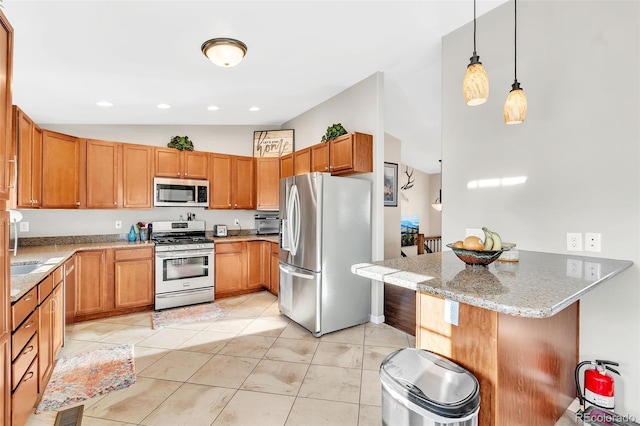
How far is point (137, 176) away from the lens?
4242 millimetres

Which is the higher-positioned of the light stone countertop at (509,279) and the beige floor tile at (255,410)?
the light stone countertop at (509,279)

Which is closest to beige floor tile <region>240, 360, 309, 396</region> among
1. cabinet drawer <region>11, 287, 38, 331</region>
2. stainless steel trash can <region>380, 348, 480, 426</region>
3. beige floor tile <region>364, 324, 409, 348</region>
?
beige floor tile <region>364, 324, 409, 348</region>

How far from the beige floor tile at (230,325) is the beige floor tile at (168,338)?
0.76ft

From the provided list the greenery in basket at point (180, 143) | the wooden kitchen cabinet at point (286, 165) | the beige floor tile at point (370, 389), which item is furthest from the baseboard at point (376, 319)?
the greenery in basket at point (180, 143)

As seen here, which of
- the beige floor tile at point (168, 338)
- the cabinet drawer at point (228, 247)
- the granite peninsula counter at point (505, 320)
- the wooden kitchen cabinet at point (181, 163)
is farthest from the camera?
the cabinet drawer at point (228, 247)

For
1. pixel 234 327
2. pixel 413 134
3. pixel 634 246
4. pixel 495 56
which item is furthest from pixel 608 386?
pixel 413 134

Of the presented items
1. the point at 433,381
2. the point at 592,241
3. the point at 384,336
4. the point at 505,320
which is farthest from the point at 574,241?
the point at 384,336

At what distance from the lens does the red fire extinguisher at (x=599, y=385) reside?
71.4 inches

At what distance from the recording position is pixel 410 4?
2.29 metres

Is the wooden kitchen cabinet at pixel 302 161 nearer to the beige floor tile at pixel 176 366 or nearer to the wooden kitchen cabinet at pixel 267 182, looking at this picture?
the wooden kitchen cabinet at pixel 267 182

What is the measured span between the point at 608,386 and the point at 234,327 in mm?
3164

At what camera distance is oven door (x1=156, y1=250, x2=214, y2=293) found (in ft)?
13.2

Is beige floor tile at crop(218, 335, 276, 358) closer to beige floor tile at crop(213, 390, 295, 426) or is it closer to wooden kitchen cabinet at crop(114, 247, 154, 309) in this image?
beige floor tile at crop(213, 390, 295, 426)

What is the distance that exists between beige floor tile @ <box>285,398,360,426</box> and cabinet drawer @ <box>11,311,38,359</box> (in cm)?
158
